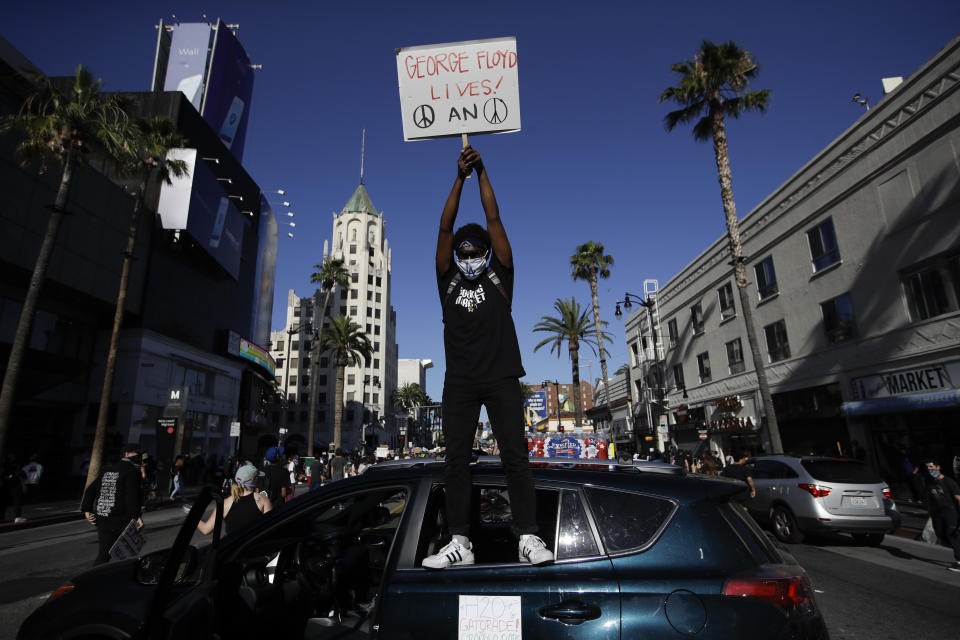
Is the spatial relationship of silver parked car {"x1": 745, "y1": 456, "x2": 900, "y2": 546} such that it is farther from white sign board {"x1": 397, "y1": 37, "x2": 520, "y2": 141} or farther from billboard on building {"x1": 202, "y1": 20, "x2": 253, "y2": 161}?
billboard on building {"x1": 202, "y1": 20, "x2": 253, "y2": 161}

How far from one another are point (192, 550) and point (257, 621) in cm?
81

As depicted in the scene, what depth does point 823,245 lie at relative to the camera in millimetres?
19906

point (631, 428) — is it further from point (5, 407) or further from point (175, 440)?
point (5, 407)

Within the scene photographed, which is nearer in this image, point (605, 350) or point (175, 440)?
point (175, 440)

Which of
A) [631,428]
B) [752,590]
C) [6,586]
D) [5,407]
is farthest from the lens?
[631,428]

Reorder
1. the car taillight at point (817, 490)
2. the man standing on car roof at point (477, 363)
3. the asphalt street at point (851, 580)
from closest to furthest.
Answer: the man standing on car roof at point (477, 363) → the asphalt street at point (851, 580) → the car taillight at point (817, 490)

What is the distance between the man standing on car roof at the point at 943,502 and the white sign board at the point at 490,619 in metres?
9.19

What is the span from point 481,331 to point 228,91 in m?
55.4

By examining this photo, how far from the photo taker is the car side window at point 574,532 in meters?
2.49

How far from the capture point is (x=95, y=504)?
6.23 meters

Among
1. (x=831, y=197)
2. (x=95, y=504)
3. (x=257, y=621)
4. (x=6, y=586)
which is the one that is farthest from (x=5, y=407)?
(x=831, y=197)

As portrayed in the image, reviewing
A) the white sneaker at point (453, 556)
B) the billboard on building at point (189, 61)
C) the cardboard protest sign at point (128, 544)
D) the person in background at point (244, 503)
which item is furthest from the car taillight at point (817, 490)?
the billboard on building at point (189, 61)

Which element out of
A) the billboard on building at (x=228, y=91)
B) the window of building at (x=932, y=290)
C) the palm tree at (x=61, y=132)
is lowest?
the window of building at (x=932, y=290)

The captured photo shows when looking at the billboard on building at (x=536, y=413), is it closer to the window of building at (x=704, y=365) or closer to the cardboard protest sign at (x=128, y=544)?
the window of building at (x=704, y=365)
